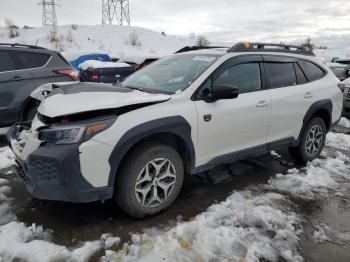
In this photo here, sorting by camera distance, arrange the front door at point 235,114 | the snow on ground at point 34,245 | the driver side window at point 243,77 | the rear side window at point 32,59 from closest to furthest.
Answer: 1. the snow on ground at point 34,245
2. the front door at point 235,114
3. the driver side window at point 243,77
4. the rear side window at point 32,59

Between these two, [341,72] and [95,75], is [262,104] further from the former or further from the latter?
[341,72]

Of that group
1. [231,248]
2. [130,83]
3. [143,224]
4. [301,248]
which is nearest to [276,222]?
[301,248]

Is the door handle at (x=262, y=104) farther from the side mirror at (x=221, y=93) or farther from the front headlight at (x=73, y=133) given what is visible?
the front headlight at (x=73, y=133)

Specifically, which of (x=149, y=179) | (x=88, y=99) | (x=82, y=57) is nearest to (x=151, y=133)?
(x=149, y=179)

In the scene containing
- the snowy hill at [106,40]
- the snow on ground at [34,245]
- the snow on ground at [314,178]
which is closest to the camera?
the snow on ground at [34,245]

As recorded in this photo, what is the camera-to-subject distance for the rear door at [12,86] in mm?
5699

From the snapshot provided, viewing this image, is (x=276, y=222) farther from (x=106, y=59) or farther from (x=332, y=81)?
(x=106, y=59)

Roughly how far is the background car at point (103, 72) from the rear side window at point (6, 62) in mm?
2727

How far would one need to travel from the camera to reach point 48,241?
9.73 feet

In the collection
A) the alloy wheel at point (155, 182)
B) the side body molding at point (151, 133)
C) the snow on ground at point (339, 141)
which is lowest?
the snow on ground at point (339, 141)

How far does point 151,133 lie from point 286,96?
2.15 m

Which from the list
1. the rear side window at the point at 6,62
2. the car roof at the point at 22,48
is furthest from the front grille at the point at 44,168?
the car roof at the point at 22,48

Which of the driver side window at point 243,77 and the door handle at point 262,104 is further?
the door handle at point 262,104

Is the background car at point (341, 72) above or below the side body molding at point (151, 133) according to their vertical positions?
above
